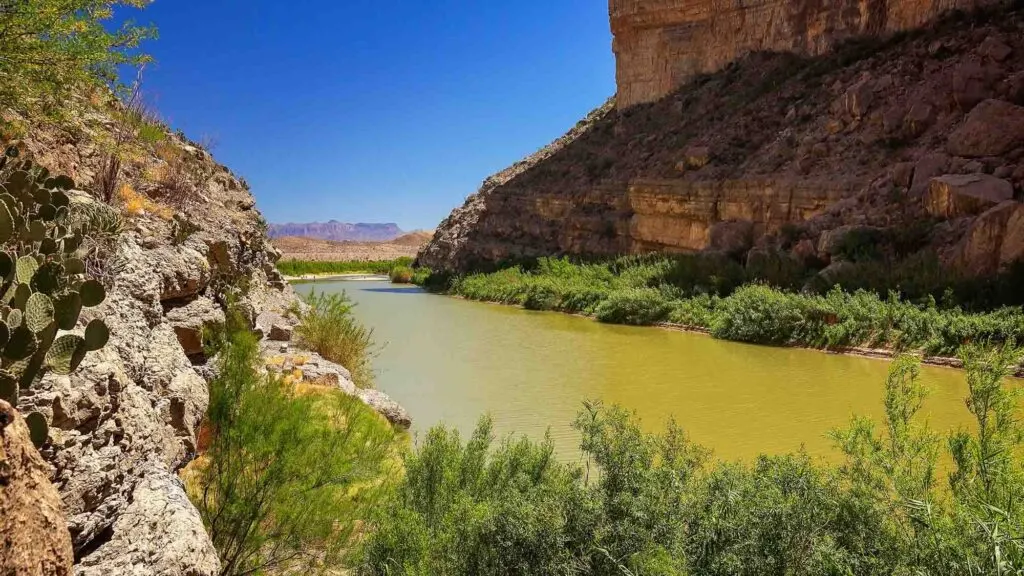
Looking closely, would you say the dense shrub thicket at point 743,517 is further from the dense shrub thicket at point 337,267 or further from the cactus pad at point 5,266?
the dense shrub thicket at point 337,267

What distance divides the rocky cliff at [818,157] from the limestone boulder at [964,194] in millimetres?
29

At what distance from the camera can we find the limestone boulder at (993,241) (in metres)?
12.4

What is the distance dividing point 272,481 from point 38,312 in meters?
1.89

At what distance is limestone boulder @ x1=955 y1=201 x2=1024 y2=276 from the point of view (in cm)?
1239

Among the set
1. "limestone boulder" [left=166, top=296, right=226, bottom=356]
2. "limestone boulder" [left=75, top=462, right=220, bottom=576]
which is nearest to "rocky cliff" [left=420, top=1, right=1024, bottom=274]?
"limestone boulder" [left=166, top=296, right=226, bottom=356]

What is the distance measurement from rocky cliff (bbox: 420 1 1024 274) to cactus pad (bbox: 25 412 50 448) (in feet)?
48.2

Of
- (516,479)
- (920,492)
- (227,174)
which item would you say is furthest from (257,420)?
(227,174)

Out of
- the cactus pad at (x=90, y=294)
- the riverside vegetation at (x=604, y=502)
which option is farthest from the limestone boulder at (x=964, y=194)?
the cactus pad at (x=90, y=294)

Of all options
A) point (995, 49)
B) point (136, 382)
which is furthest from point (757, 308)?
point (136, 382)

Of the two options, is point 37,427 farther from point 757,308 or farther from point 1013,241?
point 1013,241

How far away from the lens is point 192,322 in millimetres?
4906

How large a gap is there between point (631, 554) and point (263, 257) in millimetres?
8667

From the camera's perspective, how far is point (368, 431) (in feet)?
15.1

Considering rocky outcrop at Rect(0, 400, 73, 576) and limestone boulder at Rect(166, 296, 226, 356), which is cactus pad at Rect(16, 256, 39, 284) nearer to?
rocky outcrop at Rect(0, 400, 73, 576)
